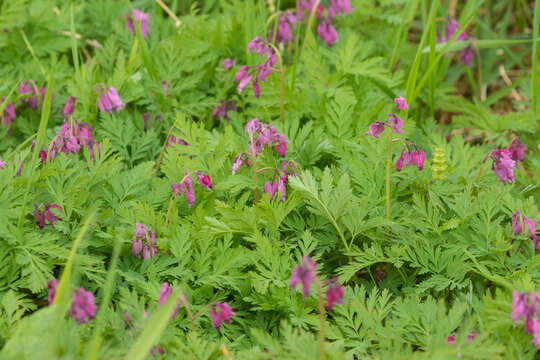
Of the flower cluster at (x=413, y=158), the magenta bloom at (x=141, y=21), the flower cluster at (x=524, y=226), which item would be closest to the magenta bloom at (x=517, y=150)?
the flower cluster at (x=524, y=226)

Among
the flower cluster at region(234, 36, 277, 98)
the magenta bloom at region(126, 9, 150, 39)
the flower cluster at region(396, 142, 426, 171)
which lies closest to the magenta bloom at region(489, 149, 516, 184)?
the flower cluster at region(396, 142, 426, 171)

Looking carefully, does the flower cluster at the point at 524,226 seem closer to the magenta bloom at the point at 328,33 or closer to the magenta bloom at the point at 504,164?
the magenta bloom at the point at 504,164

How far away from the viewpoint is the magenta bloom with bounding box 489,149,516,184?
2811 millimetres

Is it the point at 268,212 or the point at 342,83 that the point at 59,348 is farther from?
the point at 342,83

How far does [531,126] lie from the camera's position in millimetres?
3666

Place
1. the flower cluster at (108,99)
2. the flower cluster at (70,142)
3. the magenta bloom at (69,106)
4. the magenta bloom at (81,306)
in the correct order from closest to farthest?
the magenta bloom at (81,306)
the flower cluster at (70,142)
the flower cluster at (108,99)
the magenta bloom at (69,106)

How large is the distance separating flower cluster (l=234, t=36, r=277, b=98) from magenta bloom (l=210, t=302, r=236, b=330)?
1.33 m

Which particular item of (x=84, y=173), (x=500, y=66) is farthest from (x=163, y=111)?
(x=500, y=66)

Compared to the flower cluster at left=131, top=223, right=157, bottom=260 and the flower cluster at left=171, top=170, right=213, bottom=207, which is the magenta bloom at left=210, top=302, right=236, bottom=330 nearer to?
the flower cluster at left=131, top=223, right=157, bottom=260

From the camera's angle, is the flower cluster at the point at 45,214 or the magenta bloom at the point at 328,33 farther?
the magenta bloom at the point at 328,33

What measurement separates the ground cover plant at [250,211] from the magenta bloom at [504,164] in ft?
0.03

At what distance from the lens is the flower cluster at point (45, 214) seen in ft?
9.08

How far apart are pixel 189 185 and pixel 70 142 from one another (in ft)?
2.20

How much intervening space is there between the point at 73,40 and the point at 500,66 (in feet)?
11.6
